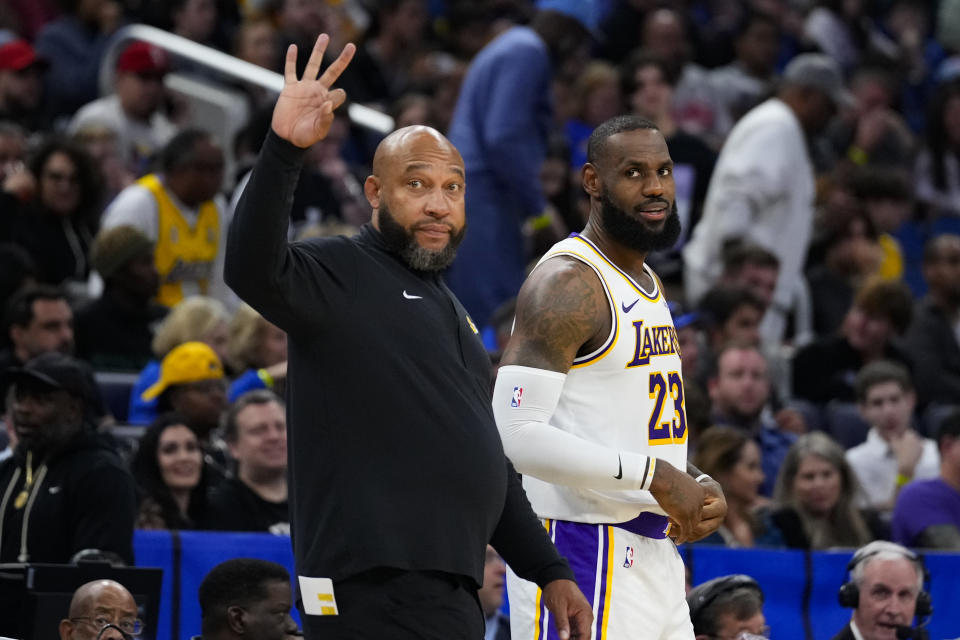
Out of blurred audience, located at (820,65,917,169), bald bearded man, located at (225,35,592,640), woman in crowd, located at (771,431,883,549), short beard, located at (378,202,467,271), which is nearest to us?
bald bearded man, located at (225,35,592,640)

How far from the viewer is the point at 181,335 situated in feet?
29.2

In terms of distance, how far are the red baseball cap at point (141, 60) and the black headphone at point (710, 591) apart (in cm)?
664

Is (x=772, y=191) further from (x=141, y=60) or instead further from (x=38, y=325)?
(x=38, y=325)

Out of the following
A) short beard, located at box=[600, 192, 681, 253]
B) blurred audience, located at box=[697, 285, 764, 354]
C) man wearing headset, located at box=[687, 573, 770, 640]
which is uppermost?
blurred audience, located at box=[697, 285, 764, 354]

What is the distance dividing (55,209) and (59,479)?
374cm

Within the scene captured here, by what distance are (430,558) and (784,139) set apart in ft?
25.2

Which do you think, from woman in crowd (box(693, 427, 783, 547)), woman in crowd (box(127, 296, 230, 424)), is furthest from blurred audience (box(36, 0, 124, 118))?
woman in crowd (box(693, 427, 783, 547))

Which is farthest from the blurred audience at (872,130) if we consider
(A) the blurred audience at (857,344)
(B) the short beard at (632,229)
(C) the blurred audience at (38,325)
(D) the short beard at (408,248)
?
(D) the short beard at (408,248)

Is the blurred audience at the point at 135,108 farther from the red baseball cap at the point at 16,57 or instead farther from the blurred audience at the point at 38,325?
the blurred audience at the point at 38,325

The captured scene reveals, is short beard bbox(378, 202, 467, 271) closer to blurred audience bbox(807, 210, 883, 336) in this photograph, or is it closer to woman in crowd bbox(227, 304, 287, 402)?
woman in crowd bbox(227, 304, 287, 402)

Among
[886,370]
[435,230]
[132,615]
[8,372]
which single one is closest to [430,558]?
[435,230]

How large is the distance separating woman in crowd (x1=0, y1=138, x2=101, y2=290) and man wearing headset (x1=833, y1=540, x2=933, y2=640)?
530 cm

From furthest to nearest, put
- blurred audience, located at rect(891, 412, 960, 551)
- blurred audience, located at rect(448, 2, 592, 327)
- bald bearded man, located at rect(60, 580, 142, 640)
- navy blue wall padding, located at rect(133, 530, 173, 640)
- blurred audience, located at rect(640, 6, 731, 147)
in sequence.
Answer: blurred audience, located at rect(640, 6, 731, 147)
blurred audience, located at rect(448, 2, 592, 327)
blurred audience, located at rect(891, 412, 960, 551)
navy blue wall padding, located at rect(133, 530, 173, 640)
bald bearded man, located at rect(60, 580, 142, 640)

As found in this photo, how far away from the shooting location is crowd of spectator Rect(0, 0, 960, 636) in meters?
7.84
